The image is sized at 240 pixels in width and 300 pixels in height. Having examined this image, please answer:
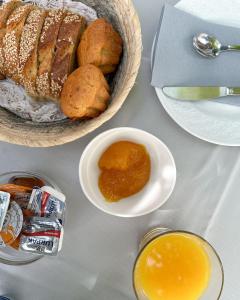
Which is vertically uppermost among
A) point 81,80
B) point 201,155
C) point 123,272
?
point 81,80

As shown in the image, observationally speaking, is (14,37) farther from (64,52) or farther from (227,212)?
(227,212)

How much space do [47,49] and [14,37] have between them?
0.07 meters

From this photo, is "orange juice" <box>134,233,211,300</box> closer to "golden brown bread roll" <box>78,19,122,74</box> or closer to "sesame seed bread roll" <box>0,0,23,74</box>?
"golden brown bread roll" <box>78,19,122,74</box>

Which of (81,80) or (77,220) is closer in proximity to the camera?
(81,80)

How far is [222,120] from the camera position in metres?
0.79

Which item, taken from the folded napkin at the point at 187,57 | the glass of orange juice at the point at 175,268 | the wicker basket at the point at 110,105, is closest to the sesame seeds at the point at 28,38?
the wicker basket at the point at 110,105

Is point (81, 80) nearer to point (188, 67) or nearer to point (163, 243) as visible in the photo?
point (188, 67)

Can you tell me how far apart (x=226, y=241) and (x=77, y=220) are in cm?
29

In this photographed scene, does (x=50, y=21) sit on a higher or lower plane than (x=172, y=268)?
higher

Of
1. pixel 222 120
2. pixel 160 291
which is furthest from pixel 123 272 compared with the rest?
pixel 222 120

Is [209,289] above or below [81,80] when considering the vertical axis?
below

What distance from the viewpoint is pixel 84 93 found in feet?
2.38

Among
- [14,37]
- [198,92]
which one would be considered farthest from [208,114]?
[14,37]

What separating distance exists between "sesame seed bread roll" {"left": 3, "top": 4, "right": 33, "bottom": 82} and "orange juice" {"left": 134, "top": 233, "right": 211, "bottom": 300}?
412 millimetres
